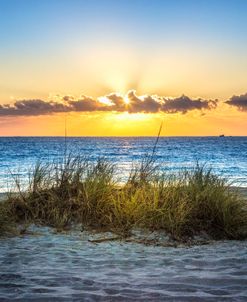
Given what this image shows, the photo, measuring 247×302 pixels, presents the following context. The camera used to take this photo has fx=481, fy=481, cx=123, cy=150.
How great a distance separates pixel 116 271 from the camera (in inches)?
206

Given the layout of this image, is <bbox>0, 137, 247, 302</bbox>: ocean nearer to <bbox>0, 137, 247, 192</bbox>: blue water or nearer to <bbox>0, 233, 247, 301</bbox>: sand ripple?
<bbox>0, 233, 247, 301</bbox>: sand ripple

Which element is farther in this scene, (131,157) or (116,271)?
(131,157)

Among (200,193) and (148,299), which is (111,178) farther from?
(148,299)

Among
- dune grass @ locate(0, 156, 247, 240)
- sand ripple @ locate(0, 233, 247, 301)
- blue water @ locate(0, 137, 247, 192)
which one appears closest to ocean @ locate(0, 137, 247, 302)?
sand ripple @ locate(0, 233, 247, 301)

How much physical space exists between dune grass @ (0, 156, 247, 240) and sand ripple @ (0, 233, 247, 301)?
72 centimetres

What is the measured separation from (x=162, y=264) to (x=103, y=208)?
254cm

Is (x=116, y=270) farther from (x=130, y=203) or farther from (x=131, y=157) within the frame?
(x=131, y=157)

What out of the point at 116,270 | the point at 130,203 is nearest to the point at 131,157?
the point at 130,203

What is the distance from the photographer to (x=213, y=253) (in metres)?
6.24

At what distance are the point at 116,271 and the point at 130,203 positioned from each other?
2633mm

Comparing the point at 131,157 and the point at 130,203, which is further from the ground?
the point at 130,203

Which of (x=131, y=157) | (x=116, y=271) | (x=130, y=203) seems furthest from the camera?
(x=131, y=157)

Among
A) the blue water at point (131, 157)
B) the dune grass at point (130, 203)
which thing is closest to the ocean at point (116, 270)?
the dune grass at point (130, 203)

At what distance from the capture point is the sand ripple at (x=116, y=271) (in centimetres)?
440
